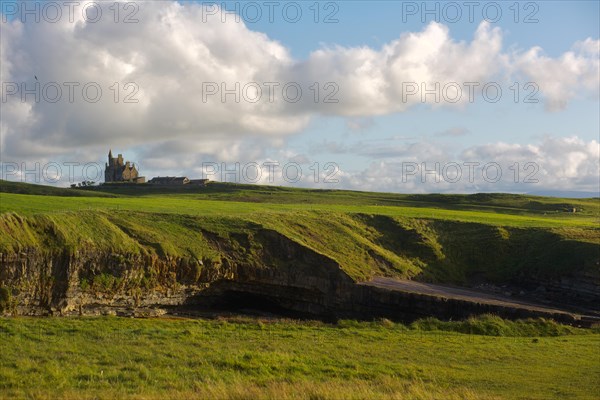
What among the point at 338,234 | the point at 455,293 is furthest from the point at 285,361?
the point at 338,234

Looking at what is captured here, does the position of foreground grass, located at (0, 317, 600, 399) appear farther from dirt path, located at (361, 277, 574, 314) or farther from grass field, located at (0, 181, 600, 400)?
dirt path, located at (361, 277, 574, 314)

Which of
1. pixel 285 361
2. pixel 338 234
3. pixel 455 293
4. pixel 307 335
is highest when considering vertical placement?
pixel 338 234

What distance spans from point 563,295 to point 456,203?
5920 centimetres

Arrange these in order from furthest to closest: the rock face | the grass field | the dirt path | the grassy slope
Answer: the dirt path, the grassy slope, the rock face, the grass field

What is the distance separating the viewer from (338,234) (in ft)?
170

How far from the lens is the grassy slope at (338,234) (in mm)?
36469

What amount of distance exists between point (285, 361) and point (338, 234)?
31.9 m

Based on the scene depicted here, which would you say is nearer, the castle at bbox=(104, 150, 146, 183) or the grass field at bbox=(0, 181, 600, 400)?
the grass field at bbox=(0, 181, 600, 400)

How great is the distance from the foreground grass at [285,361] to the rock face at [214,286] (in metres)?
3.78

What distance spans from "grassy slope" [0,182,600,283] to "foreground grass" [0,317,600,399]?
24.5ft

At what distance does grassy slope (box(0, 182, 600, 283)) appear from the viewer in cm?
3647

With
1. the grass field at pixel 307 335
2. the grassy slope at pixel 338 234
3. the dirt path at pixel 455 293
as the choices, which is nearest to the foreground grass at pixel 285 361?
the grass field at pixel 307 335

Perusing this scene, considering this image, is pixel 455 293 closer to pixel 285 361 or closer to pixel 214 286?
pixel 214 286

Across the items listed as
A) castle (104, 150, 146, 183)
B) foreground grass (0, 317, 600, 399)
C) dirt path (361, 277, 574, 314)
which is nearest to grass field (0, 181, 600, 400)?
foreground grass (0, 317, 600, 399)
